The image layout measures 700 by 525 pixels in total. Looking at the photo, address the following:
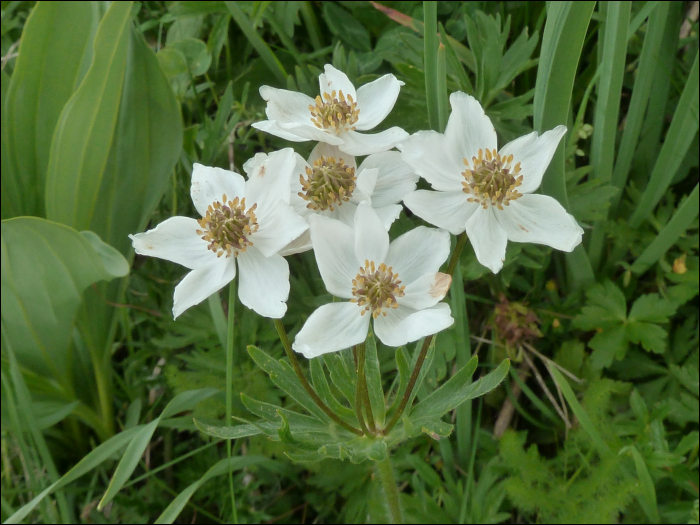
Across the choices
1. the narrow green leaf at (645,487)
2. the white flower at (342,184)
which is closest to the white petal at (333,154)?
the white flower at (342,184)

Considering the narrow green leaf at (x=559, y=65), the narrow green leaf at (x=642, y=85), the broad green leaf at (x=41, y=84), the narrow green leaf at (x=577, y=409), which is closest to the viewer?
the narrow green leaf at (x=559, y=65)

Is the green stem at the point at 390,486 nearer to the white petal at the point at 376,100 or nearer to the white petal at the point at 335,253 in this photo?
the white petal at the point at 335,253

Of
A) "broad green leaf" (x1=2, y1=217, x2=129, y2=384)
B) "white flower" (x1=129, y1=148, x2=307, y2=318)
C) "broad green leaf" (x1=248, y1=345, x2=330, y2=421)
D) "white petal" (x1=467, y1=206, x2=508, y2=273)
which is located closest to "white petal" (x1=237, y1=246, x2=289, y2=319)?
"white flower" (x1=129, y1=148, x2=307, y2=318)

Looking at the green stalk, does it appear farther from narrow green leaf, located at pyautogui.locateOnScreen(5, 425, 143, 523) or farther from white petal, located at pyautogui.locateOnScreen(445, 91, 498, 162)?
narrow green leaf, located at pyautogui.locateOnScreen(5, 425, 143, 523)

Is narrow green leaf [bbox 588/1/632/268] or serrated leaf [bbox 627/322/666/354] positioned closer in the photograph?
narrow green leaf [bbox 588/1/632/268]

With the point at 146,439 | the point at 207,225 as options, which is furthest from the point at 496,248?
the point at 146,439

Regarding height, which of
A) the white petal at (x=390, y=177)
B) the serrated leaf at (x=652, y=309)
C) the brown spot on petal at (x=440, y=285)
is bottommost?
the serrated leaf at (x=652, y=309)
